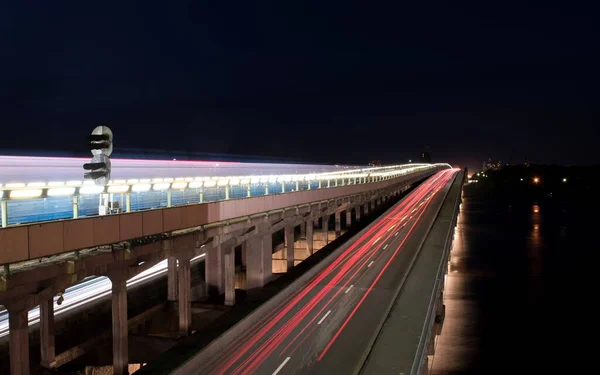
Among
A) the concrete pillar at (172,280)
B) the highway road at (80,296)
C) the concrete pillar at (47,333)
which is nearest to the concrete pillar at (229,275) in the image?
the concrete pillar at (172,280)

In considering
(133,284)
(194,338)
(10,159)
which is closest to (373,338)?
(194,338)

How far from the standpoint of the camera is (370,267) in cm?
2856

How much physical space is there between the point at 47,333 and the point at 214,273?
39.0 ft

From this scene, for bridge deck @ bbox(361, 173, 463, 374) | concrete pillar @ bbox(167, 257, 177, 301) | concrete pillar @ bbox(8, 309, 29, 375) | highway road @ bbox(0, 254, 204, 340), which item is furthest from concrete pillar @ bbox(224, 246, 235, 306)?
concrete pillar @ bbox(8, 309, 29, 375)

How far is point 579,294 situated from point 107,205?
38.4 meters

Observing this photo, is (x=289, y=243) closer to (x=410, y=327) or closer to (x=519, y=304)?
(x=519, y=304)

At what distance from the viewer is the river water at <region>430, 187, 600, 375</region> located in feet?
88.3

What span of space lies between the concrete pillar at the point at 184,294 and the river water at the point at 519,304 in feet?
40.2

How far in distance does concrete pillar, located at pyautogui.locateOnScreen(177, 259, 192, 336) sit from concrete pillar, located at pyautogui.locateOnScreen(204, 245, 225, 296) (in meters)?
8.16

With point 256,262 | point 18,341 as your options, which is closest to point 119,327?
point 18,341

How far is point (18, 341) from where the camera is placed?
12.3 meters

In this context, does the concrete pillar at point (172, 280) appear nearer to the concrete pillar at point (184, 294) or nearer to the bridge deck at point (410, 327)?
the concrete pillar at point (184, 294)

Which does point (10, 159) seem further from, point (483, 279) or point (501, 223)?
point (501, 223)

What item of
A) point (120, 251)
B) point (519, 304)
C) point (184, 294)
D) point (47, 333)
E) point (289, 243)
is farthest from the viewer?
point (519, 304)
